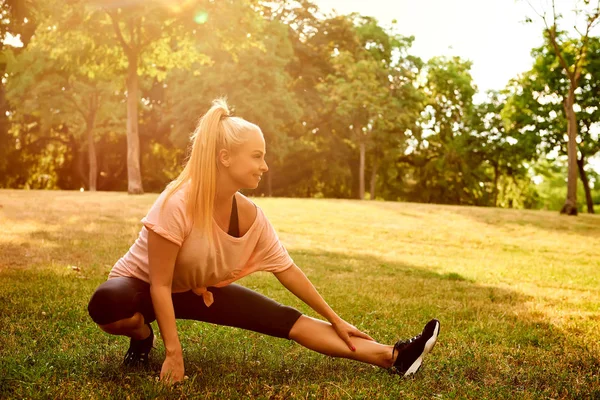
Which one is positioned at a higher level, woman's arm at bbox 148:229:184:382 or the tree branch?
the tree branch

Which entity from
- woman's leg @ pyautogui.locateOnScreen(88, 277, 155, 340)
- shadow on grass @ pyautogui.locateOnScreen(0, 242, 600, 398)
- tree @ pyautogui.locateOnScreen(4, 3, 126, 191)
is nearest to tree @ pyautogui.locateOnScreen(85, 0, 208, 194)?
tree @ pyautogui.locateOnScreen(4, 3, 126, 191)

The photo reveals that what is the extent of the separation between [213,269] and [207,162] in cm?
73

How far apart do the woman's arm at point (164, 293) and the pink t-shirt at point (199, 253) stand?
0.25 feet

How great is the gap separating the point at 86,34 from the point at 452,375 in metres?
23.8

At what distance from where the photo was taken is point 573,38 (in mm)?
26922

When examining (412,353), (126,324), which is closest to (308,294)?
(412,353)

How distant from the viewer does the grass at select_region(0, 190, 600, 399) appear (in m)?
3.79

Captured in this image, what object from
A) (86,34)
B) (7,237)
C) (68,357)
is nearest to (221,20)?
(86,34)

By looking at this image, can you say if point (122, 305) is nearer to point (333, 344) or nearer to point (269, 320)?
point (269, 320)

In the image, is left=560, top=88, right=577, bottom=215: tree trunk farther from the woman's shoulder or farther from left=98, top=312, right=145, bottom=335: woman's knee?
left=98, top=312, right=145, bottom=335: woman's knee

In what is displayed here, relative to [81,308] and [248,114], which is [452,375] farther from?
[248,114]

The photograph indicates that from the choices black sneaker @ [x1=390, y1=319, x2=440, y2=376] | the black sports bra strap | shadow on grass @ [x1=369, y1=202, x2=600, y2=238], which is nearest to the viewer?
the black sports bra strap

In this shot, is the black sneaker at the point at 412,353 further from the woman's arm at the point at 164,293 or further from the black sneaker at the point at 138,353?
the black sneaker at the point at 138,353

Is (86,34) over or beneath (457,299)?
over
